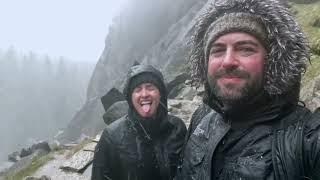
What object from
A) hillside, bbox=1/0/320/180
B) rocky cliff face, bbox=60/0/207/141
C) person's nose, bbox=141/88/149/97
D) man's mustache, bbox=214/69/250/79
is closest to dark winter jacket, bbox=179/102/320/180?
man's mustache, bbox=214/69/250/79

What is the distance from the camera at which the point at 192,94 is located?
1944 centimetres

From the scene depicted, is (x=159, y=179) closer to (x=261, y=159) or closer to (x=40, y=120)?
(x=261, y=159)

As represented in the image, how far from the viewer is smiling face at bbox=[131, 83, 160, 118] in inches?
198

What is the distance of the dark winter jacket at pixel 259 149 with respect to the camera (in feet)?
7.45

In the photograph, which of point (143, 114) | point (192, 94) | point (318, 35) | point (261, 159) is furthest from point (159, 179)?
point (192, 94)

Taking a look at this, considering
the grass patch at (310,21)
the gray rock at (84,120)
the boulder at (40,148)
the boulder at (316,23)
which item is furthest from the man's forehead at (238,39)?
the gray rock at (84,120)

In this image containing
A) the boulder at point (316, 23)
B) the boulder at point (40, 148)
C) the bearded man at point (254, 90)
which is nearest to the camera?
the bearded man at point (254, 90)

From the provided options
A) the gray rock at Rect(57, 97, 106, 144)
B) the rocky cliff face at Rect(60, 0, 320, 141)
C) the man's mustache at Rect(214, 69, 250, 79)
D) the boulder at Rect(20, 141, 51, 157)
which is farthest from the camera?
the gray rock at Rect(57, 97, 106, 144)

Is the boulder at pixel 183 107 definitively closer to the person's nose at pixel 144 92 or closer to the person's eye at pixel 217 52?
the person's nose at pixel 144 92

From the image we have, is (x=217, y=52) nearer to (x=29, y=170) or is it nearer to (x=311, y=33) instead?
(x=311, y=33)

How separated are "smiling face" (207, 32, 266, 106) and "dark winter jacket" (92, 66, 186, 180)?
2439 millimetres

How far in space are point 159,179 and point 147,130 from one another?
578 millimetres

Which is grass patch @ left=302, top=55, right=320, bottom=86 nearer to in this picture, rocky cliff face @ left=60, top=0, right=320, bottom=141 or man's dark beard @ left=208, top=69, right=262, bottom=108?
man's dark beard @ left=208, top=69, right=262, bottom=108

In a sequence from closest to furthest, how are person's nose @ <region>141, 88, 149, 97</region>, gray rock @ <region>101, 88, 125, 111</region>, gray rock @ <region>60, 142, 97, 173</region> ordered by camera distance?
person's nose @ <region>141, 88, 149, 97</region>, gray rock @ <region>60, 142, 97, 173</region>, gray rock @ <region>101, 88, 125, 111</region>
